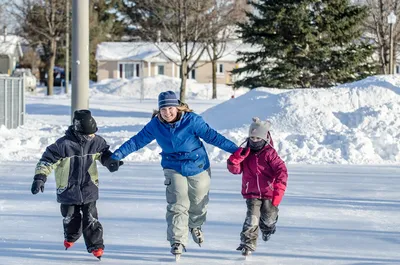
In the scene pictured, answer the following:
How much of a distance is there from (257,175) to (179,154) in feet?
2.12

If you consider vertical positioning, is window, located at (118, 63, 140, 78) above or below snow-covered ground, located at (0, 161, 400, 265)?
above

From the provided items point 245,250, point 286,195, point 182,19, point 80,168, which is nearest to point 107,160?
point 80,168

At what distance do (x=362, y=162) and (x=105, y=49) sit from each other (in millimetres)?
50987

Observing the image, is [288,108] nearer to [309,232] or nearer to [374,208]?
[374,208]

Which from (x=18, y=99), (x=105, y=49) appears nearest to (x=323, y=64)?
(x=18, y=99)

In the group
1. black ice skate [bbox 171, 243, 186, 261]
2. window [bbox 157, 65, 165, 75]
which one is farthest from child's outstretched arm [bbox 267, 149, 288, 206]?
window [bbox 157, 65, 165, 75]

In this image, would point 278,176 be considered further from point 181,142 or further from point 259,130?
point 181,142

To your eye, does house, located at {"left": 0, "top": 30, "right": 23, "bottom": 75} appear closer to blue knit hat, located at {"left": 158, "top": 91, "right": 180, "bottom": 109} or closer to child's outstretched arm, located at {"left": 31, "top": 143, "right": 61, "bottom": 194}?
child's outstretched arm, located at {"left": 31, "top": 143, "right": 61, "bottom": 194}

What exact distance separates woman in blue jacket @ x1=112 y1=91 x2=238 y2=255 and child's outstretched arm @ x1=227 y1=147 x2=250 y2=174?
100 mm

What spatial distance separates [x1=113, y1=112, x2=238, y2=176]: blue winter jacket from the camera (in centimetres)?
567

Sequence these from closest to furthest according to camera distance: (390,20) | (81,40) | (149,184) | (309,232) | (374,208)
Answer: (309,232)
(374,208)
(149,184)
(81,40)
(390,20)

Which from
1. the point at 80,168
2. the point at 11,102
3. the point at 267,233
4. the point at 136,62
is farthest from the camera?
the point at 136,62

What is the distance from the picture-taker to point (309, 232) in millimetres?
6906

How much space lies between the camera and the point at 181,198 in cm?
568
